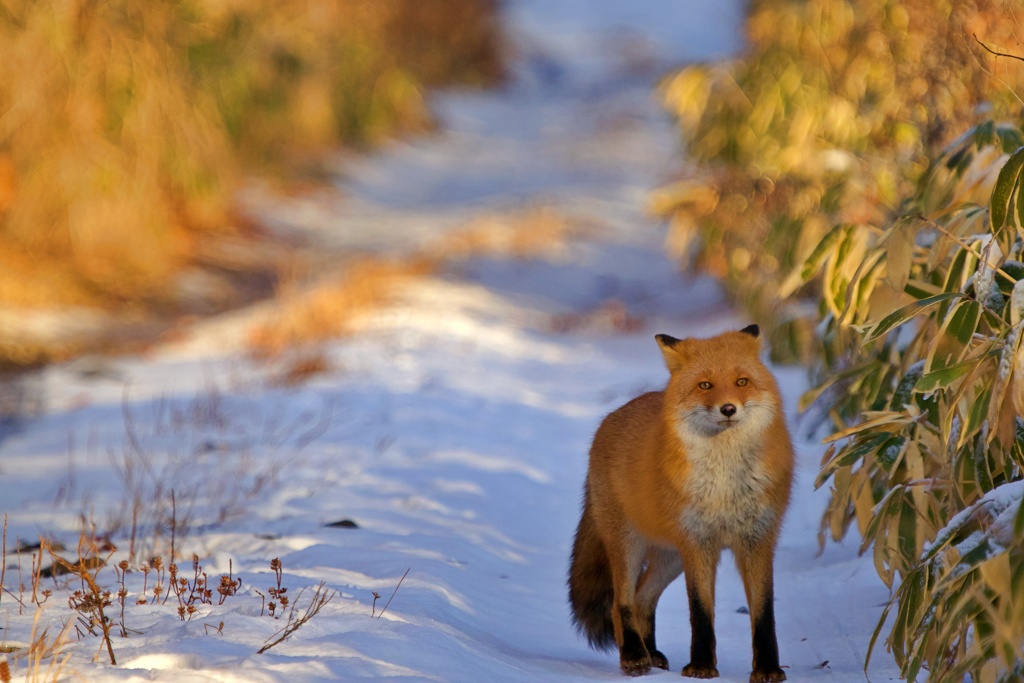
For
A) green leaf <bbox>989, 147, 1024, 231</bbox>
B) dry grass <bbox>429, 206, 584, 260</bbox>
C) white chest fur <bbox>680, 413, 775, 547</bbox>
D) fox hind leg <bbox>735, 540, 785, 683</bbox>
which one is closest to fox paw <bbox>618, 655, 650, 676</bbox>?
fox hind leg <bbox>735, 540, 785, 683</bbox>

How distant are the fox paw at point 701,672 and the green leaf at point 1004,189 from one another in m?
1.78

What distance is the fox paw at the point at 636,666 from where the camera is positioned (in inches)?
156

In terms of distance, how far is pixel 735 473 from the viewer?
3836 mm

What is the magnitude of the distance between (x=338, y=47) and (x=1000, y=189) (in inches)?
948

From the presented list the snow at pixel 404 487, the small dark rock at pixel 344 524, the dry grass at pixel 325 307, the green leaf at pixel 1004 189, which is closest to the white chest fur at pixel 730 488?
the snow at pixel 404 487

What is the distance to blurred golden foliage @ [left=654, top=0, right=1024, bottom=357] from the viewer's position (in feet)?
22.8

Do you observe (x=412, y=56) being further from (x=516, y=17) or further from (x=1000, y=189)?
(x=1000, y=189)

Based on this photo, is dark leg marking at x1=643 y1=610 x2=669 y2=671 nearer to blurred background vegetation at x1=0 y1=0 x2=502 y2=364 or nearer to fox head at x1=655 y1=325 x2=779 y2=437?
fox head at x1=655 y1=325 x2=779 y2=437

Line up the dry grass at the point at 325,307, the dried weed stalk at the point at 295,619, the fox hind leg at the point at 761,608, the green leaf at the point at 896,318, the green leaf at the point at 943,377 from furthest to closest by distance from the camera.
A: 1. the dry grass at the point at 325,307
2. the fox hind leg at the point at 761,608
3. the green leaf at the point at 896,318
4. the dried weed stalk at the point at 295,619
5. the green leaf at the point at 943,377

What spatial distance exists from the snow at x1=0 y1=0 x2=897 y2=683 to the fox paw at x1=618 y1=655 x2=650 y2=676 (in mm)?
87

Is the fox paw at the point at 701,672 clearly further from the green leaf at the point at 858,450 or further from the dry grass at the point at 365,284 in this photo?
the dry grass at the point at 365,284

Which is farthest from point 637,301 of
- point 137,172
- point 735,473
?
point 735,473

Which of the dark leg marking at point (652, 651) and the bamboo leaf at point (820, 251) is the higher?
the bamboo leaf at point (820, 251)

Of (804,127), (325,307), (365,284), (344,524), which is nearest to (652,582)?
(344,524)
